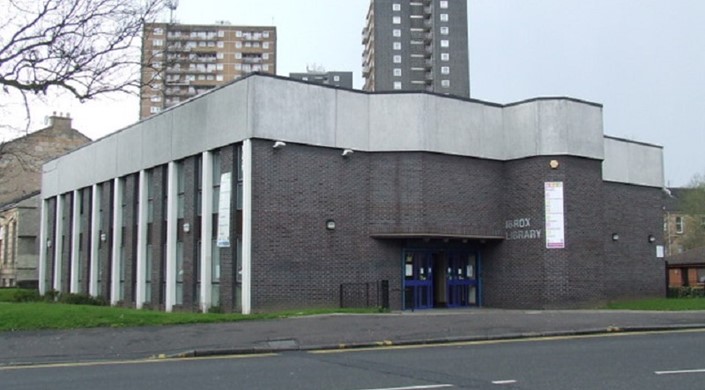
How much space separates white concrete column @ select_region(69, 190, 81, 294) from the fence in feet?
59.3

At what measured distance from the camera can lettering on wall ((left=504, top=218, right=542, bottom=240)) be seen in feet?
89.6

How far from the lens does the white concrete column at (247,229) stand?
77.2 ft

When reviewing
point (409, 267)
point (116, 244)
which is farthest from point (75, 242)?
point (409, 267)

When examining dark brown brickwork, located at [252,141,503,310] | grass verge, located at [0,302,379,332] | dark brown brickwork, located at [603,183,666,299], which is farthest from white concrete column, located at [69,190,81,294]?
dark brown brickwork, located at [603,183,666,299]

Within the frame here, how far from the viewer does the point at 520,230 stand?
27.7 meters

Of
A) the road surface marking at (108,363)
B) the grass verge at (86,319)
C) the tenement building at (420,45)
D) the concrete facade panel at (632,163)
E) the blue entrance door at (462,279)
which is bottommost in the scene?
the road surface marking at (108,363)

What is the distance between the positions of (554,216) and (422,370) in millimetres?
16776

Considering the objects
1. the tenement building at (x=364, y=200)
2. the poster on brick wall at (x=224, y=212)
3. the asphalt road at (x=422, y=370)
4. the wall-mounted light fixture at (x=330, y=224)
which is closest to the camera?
the asphalt road at (x=422, y=370)

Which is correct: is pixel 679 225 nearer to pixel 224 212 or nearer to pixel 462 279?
pixel 462 279

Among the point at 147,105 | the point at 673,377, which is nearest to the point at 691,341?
the point at 673,377

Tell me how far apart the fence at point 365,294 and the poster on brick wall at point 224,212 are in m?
4.18

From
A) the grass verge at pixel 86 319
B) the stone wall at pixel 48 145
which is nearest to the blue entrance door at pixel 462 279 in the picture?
the grass verge at pixel 86 319

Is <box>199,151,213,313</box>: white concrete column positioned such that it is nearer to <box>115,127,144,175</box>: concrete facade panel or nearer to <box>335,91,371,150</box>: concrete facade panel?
<box>335,91,371,150</box>: concrete facade panel

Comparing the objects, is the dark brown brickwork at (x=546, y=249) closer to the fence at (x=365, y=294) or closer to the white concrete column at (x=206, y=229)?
the fence at (x=365, y=294)
